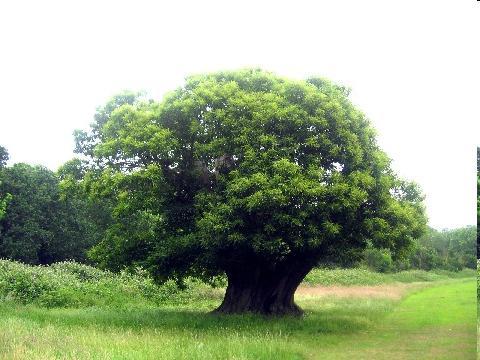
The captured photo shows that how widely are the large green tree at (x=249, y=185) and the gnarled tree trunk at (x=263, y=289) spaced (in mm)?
40

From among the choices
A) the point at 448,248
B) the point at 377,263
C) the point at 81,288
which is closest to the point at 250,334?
the point at 448,248

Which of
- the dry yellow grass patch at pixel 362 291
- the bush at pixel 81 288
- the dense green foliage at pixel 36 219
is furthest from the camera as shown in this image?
the dense green foliage at pixel 36 219

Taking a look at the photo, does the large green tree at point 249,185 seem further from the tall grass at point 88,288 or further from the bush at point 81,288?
the bush at point 81,288

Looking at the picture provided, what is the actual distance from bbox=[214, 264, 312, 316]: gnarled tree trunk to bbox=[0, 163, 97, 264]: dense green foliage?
19336 mm

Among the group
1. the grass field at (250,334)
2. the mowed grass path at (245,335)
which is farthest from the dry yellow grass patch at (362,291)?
the mowed grass path at (245,335)

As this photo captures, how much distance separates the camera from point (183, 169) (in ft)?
61.2

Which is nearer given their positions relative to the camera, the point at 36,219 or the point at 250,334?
the point at 250,334

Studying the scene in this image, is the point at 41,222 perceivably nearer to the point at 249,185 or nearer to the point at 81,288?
the point at 81,288

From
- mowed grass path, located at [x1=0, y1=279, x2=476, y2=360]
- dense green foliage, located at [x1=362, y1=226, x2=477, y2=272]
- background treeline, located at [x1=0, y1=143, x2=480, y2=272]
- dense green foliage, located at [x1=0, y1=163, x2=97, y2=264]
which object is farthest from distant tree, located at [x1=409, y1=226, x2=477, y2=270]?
dense green foliage, located at [x1=0, y1=163, x2=97, y2=264]

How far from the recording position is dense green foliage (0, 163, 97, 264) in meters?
36.9

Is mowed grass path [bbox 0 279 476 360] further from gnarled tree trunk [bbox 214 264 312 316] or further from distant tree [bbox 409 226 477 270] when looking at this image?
distant tree [bbox 409 226 477 270]

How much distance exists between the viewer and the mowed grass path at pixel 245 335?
442 inches

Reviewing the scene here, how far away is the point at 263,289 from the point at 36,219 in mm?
23326

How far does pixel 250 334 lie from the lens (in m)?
14.1
